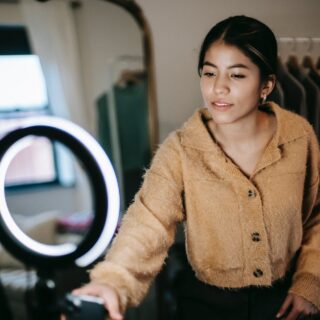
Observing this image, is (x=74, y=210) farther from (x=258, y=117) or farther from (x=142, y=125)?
(x=258, y=117)

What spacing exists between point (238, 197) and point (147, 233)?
7.6 inches

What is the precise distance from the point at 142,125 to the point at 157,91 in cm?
9

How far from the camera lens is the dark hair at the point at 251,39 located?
63 centimetres

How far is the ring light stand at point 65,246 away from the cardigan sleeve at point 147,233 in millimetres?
42

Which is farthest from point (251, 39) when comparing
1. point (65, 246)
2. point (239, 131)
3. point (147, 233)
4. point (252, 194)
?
point (65, 246)

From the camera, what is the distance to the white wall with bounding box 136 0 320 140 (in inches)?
31.4

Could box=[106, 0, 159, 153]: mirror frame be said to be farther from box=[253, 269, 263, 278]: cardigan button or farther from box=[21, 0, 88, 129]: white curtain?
box=[253, 269, 263, 278]: cardigan button

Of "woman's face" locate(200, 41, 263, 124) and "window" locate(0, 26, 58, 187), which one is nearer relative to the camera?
"woman's face" locate(200, 41, 263, 124)

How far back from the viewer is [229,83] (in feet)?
2.17

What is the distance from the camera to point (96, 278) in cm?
56

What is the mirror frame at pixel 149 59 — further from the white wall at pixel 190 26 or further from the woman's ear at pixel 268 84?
the woman's ear at pixel 268 84

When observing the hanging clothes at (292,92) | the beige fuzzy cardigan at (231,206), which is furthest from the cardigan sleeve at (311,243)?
the hanging clothes at (292,92)

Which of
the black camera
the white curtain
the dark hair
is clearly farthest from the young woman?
the white curtain

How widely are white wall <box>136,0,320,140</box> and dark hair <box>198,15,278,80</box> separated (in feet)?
0.50
